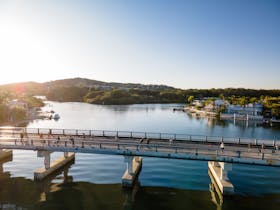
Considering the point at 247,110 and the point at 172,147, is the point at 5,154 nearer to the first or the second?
the point at 172,147

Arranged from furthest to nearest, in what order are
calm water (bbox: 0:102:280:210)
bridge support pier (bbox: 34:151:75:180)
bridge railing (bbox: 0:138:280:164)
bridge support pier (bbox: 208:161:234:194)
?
1. bridge support pier (bbox: 34:151:75:180)
2. bridge railing (bbox: 0:138:280:164)
3. bridge support pier (bbox: 208:161:234:194)
4. calm water (bbox: 0:102:280:210)

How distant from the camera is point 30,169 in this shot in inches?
1271

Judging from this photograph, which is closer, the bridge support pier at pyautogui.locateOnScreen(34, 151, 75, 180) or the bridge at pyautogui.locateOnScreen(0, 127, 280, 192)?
the bridge at pyautogui.locateOnScreen(0, 127, 280, 192)

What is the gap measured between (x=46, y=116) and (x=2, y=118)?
22.4 metres

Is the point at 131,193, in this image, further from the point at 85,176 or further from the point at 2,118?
the point at 2,118

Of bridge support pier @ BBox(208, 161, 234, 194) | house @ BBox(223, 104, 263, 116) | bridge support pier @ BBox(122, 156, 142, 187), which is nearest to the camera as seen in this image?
bridge support pier @ BBox(208, 161, 234, 194)

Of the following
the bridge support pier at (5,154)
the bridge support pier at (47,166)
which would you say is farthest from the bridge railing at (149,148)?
the bridge support pier at (5,154)

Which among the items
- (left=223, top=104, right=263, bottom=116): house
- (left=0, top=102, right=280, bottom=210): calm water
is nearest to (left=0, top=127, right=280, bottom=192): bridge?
(left=0, top=102, right=280, bottom=210): calm water

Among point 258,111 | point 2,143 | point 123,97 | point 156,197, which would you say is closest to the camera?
point 156,197

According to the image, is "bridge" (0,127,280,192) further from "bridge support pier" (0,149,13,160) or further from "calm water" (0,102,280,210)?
"bridge support pier" (0,149,13,160)

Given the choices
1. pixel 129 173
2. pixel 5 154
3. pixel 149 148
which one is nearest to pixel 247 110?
pixel 149 148

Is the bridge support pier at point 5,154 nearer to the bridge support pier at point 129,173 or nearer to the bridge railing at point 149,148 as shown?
the bridge railing at point 149,148

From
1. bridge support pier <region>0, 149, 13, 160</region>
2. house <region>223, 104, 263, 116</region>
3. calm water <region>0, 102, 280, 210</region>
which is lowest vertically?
calm water <region>0, 102, 280, 210</region>

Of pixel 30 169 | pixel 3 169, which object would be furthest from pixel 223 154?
pixel 3 169
